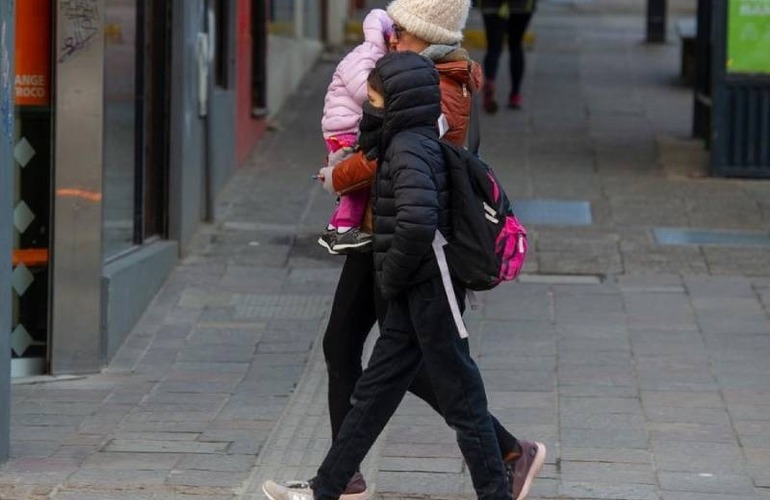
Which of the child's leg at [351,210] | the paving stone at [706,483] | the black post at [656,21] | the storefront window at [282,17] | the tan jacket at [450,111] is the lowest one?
the paving stone at [706,483]

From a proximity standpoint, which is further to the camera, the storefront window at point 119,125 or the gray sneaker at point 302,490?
the storefront window at point 119,125

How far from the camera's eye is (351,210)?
5.29 meters

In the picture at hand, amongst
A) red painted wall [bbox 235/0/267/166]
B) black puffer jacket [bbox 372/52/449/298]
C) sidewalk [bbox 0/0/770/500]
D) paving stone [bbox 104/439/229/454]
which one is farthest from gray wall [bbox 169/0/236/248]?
black puffer jacket [bbox 372/52/449/298]

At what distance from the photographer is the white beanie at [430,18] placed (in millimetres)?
5129

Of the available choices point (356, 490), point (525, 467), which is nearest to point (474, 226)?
point (525, 467)

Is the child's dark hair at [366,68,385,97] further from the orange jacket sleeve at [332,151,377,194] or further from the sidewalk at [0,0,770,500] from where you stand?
the sidewalk at [0,0,770,500]

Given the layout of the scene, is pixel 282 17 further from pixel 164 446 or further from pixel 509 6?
pixel 164 446

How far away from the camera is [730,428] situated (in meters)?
6.51

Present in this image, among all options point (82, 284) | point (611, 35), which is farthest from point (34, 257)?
point (611, 35)

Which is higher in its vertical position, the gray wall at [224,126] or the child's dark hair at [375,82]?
the child's dark hair at [375,82]

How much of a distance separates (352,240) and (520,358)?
98.5 inches

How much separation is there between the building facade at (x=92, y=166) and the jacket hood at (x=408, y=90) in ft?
5.20

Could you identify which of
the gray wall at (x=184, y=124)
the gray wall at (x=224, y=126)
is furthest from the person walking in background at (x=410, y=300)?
the gray wall at (x=224, y=126)

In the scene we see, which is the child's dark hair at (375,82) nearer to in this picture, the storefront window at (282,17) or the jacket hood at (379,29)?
the jacket hood at (379,29)
